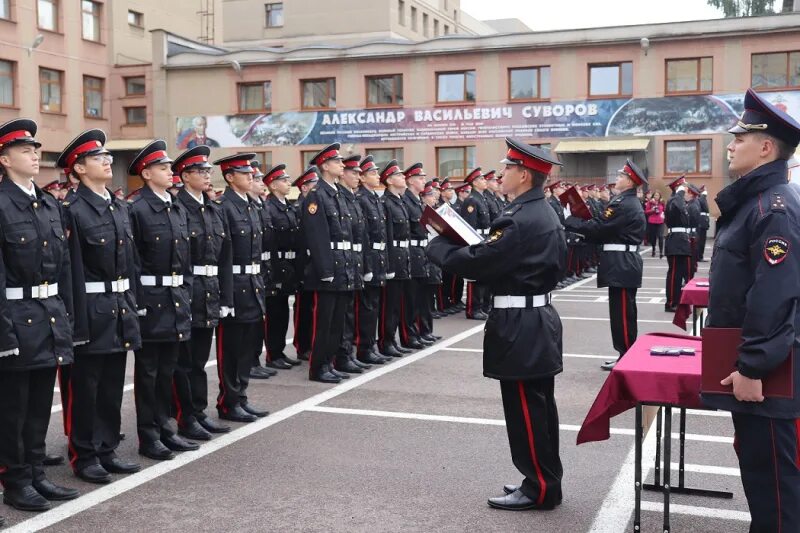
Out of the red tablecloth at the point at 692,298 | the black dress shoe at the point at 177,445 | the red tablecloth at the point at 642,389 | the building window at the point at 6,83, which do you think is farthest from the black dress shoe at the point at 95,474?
the building window at the point at 6,83

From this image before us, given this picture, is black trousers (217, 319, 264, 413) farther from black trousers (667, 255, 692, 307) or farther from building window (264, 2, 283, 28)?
building window (264, 2, 283, 28)

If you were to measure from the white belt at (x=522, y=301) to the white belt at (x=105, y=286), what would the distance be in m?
2.52

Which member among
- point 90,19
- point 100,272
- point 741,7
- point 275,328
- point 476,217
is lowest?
point 275,328

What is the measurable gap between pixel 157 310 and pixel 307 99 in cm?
3123

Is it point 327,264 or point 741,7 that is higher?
point 741,7

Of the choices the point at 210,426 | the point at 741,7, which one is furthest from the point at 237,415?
the point at 741,7

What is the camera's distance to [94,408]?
586 cm

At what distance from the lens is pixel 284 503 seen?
5246 millimetres

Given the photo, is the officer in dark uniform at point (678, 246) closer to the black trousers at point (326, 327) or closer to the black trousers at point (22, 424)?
the black trousers at point (326, 327)

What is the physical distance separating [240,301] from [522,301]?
10.1 ft

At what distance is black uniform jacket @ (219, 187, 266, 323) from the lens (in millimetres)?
7477

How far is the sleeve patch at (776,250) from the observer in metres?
3.68

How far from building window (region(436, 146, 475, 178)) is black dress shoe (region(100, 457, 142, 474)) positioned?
28920mm

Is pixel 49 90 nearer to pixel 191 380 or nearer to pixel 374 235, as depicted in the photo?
pixel 374 235
